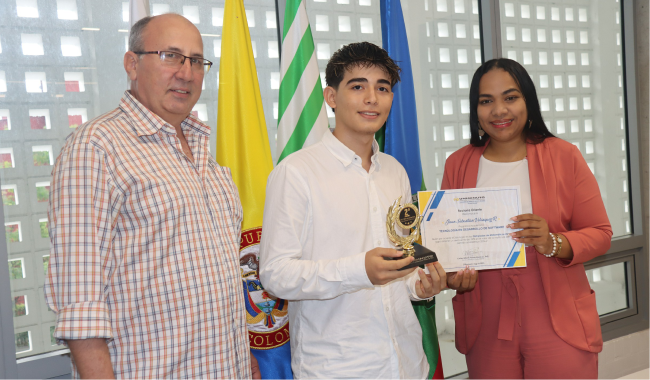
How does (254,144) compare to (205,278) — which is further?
(254,144)

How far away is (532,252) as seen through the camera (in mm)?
2076

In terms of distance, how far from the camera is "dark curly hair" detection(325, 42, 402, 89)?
5.76 feet

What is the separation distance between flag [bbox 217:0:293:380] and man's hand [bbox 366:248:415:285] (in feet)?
2.88

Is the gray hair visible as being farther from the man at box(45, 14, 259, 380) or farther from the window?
the window

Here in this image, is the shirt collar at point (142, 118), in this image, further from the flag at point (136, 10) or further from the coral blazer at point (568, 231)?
the coral blazer at point (568, 231)

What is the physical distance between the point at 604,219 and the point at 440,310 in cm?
172

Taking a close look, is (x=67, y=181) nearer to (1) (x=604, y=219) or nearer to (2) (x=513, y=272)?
(2) (x=513, y=272)

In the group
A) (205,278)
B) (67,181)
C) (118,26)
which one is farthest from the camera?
(118,26)

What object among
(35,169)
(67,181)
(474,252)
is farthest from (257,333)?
(35,169)

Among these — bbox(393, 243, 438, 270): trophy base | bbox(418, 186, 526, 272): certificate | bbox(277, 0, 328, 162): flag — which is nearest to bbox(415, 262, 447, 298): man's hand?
bbox(418, 186, 526, 272): certificate

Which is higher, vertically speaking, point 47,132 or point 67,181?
point 47,132

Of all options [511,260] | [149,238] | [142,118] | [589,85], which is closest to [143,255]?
[149,238]

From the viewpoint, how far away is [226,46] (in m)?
2.27

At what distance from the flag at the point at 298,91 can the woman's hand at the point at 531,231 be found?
1.08m
